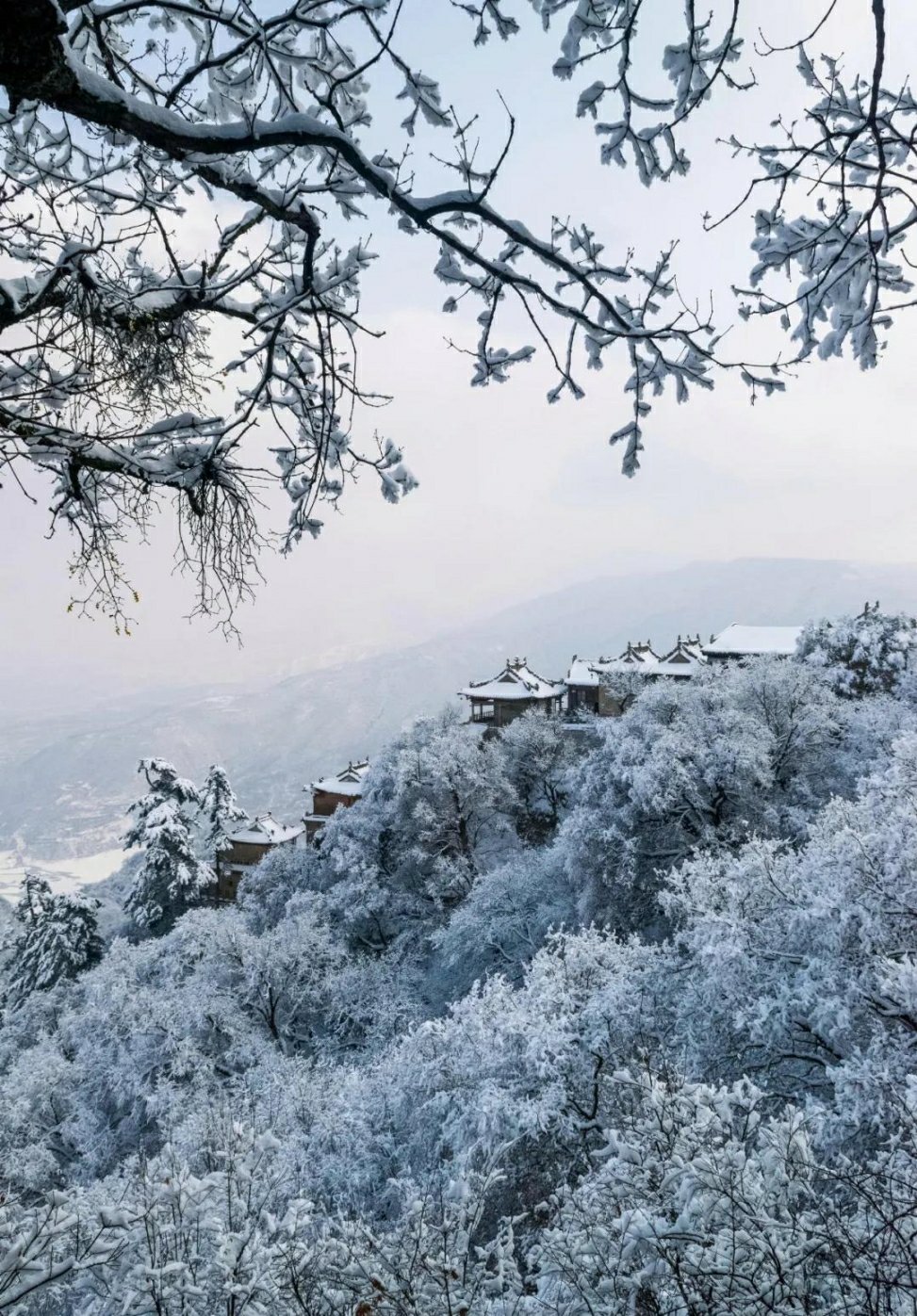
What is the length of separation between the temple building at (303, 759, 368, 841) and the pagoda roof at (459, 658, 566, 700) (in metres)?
7.33

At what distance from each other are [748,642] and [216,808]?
2964cm

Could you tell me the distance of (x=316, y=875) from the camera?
24.7m

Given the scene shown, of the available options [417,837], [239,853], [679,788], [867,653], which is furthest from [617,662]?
[239,853]

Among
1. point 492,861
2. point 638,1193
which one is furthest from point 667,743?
point 638,1193

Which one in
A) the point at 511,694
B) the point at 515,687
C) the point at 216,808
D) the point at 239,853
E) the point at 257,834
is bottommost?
the point at 239,853

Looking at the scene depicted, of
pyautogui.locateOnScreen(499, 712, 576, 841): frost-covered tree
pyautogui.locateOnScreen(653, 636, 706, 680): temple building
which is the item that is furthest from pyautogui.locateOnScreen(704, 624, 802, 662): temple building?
pyautogui.locateOnScreen(499, 712, 576, 841): frost-covered tree

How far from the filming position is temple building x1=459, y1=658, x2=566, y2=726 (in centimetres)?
3653

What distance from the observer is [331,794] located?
3575 centimetres

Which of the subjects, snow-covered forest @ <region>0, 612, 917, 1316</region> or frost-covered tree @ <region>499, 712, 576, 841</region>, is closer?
snow-covered forest @ <region>0, 612, 917, 1316</region>

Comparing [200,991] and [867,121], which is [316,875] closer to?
[200,991]

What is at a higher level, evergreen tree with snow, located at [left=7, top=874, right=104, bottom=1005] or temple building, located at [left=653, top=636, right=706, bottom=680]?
temple building, located at [left=653, top=636, right=706, bottom=680]

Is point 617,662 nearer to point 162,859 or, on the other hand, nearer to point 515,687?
point 515,687

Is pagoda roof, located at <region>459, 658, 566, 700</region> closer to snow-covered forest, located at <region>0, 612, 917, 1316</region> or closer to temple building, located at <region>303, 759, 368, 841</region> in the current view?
temple building, located at <region>303, 759, 368, 841</region>

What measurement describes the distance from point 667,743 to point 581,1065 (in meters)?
8.91
